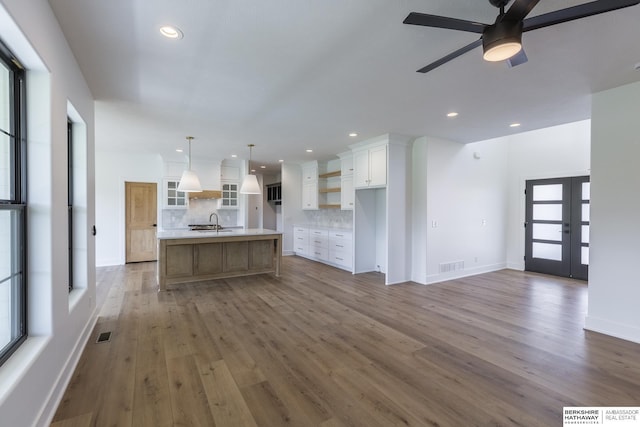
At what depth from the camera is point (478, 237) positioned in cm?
607

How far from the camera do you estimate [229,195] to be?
7645 mm

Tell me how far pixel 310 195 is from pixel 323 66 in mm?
5261

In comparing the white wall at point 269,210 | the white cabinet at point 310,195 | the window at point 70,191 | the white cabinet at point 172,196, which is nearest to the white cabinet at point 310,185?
the white cabinet at point 310,195

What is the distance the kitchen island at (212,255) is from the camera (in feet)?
16.0

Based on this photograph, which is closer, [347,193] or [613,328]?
[613,328]

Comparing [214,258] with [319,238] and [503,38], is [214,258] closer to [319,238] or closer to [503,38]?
[319,238]

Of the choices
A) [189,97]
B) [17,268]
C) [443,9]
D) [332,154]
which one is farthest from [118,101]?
[332,154]

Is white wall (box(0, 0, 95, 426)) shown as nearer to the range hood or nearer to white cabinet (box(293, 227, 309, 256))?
the range hood

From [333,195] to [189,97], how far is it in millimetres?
4713

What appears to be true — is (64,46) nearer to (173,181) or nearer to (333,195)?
Result: (173,181)

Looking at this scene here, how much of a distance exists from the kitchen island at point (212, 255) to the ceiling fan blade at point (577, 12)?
4713mm

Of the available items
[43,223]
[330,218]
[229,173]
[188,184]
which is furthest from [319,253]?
[43,223]

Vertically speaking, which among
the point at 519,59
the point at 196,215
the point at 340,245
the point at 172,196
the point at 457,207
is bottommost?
the point at 340,245

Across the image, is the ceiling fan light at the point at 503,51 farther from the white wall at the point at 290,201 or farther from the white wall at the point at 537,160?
the white wall at the point at 290,201
